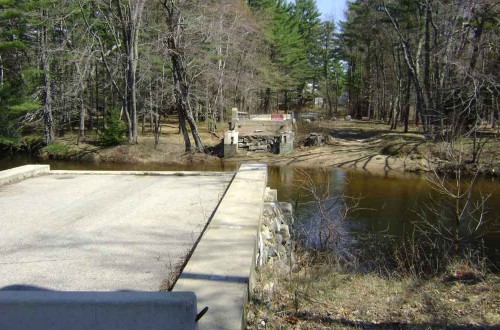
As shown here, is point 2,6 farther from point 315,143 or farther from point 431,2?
point 431,2

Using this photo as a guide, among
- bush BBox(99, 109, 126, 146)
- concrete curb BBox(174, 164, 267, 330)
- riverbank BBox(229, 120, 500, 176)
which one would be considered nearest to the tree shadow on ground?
riverbank BBox(229, 120, 500, 176)

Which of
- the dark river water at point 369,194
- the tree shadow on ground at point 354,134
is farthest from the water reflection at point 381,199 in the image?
the tree shadow on ground at point 354,134

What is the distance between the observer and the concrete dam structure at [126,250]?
9.19ft

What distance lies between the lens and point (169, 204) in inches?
270

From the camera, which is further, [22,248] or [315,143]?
[315,143]

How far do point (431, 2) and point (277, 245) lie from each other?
21.3m

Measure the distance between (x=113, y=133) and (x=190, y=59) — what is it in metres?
6.44

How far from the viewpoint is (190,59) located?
2634cm

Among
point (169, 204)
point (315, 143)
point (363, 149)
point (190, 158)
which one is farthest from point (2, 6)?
point (169, 204)

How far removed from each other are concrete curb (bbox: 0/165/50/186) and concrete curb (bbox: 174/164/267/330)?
14.6ft

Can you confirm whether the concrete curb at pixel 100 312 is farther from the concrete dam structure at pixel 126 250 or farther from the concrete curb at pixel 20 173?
the concrete curb at pixel 20 173

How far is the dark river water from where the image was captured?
11.4 m

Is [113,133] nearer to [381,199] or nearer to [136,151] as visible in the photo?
[136,151]

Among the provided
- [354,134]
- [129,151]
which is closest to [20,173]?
[129,151]
